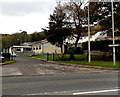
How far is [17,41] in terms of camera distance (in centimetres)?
9819

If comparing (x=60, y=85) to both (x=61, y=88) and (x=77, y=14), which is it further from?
(x=77, y=14)

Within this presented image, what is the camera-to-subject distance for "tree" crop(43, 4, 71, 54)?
108 ft

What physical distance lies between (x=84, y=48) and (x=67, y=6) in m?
15.5

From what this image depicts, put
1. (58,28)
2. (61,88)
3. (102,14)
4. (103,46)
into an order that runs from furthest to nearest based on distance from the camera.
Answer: (103,46)
(58,28)
(102,14)
(61,88)

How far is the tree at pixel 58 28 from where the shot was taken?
108 feet

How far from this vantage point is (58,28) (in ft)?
107

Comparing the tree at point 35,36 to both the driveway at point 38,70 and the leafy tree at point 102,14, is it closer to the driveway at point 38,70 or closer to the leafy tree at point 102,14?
the leafy tree at point 102,14

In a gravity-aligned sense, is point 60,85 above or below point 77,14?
below

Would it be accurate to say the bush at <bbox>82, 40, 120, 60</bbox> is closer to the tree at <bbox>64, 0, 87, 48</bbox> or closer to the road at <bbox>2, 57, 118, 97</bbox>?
the tree at <bbox>64, 0, 87, 48</bbox>

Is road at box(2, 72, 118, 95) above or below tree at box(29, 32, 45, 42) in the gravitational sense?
below

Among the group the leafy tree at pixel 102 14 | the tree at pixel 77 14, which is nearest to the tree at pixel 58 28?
Result: the tree at pixel 77 14

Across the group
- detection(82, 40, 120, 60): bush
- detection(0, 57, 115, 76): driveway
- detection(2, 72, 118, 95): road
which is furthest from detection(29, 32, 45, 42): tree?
detection(2, 72, 118, 95): road

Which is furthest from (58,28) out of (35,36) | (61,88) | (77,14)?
(35,36)

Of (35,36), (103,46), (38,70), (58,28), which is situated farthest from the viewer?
(35,36)
